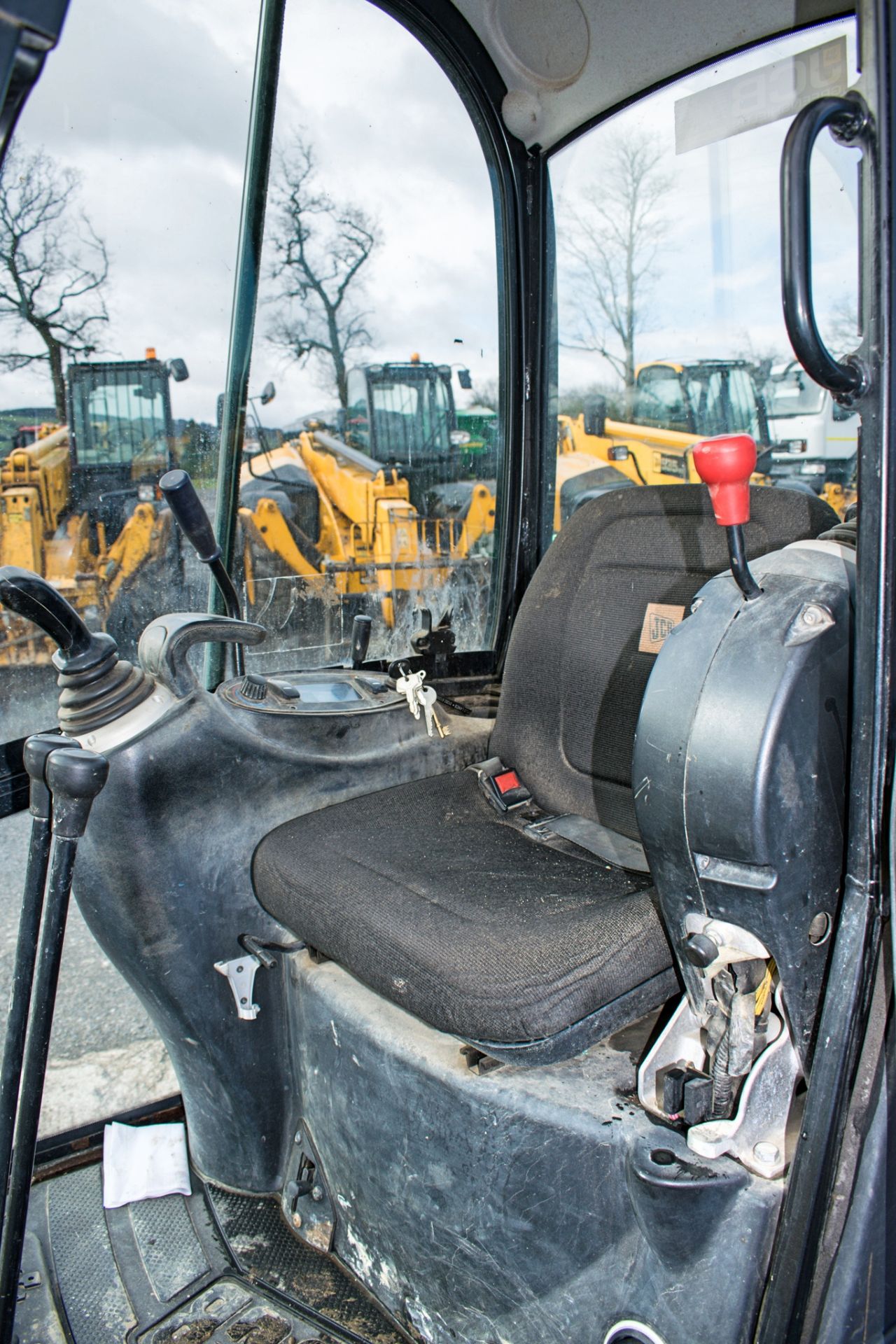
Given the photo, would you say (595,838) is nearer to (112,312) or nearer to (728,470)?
(728,470)

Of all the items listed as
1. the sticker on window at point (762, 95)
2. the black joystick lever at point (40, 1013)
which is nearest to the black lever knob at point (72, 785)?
the black joystick lever at point (40, 1013)

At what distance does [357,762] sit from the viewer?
1.67 m

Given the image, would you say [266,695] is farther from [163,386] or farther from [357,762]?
[163,386]

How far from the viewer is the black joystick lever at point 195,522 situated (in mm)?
1348

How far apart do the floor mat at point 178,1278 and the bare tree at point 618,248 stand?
1.75 meters

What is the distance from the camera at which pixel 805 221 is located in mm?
748

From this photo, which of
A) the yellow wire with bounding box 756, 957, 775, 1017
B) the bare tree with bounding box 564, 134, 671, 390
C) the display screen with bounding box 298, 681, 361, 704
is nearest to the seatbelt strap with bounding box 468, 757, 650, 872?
the display screen with bounding box 298, 681, 361, 704

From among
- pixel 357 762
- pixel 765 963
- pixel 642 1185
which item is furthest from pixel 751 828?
pixel 357 762

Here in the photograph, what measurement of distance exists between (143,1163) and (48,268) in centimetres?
146

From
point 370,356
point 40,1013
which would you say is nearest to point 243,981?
point 40,1013

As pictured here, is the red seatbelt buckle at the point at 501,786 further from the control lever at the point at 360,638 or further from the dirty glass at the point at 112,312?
the dirty glass at the point at 112,312

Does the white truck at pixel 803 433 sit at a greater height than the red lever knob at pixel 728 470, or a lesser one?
greater

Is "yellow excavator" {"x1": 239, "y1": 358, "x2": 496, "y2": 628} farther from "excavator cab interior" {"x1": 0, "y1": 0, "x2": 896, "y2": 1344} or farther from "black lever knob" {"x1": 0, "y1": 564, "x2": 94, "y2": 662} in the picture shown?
"black lever knob" {"x1": 0, "y1": 564, "x2": 94, "y2": 662}

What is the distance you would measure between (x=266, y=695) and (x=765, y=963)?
3.14 feet
